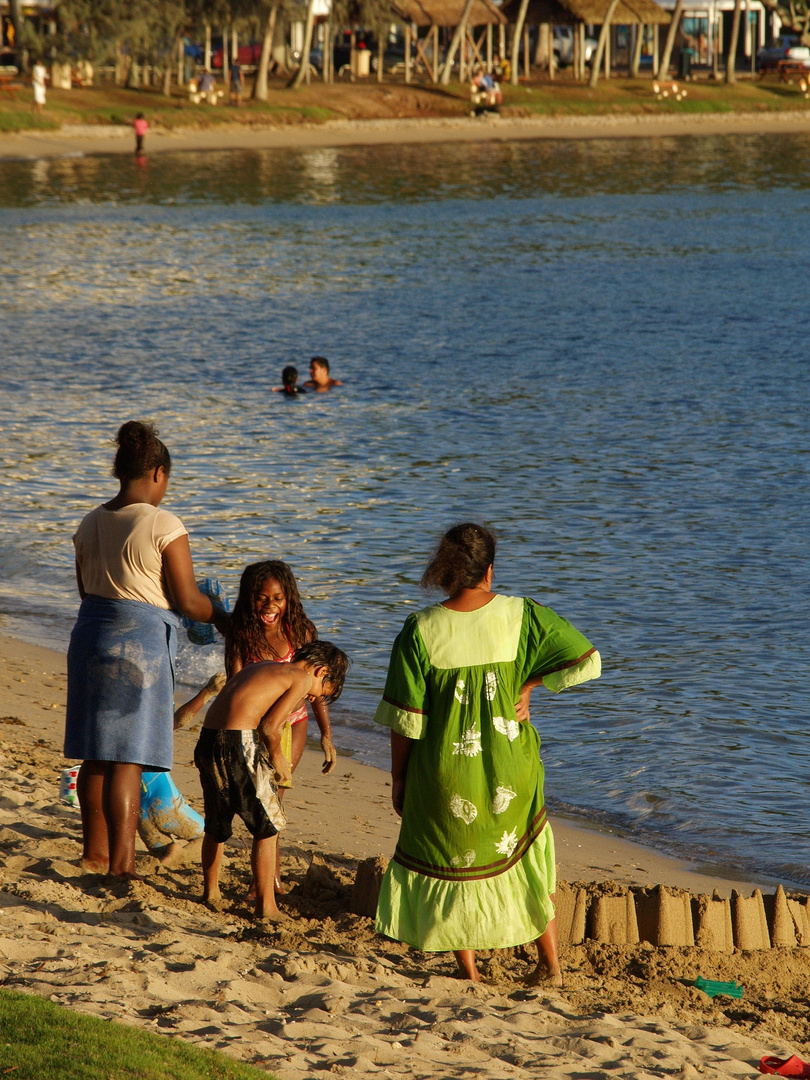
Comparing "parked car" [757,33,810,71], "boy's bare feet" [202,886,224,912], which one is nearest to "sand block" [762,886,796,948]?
"boy's bare feet" [202,886,224,912]

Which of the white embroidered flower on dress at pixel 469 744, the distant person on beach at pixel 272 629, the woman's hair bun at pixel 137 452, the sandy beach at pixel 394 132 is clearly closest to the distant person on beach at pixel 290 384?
the distant person on beach at pixel 272 629

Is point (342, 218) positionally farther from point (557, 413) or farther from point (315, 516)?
point (315, 516)

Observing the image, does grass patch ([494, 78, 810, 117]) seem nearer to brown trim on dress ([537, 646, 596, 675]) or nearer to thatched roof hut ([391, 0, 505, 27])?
thatched roof hut ([391, 0, 505, 27])

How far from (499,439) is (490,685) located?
41.9 feet

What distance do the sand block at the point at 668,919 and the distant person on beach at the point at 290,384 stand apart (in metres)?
14.0

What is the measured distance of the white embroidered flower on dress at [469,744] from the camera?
4512mm

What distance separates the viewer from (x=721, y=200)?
48.1m

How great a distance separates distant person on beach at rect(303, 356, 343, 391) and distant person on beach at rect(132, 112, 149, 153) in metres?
38.3

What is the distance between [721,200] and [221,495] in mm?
38072

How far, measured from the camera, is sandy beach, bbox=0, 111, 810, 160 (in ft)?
188

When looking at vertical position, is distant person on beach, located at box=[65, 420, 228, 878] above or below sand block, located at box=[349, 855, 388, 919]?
above

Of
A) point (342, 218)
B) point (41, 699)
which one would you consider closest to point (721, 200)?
point (342, 218)

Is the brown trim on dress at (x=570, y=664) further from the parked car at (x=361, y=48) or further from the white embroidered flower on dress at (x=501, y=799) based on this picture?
the parked car at (x=361, y=48)

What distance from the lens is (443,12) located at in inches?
3049
